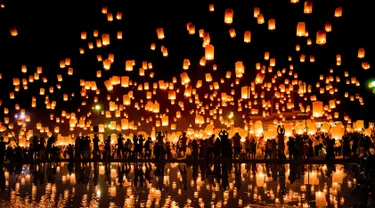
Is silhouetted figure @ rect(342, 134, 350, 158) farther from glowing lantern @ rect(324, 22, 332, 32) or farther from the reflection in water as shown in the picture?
the reflection in water

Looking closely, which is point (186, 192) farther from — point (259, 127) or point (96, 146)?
point (259, 127)

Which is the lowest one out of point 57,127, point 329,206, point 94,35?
point 329,206

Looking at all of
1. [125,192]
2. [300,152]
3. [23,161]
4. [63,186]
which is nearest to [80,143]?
[23,161]

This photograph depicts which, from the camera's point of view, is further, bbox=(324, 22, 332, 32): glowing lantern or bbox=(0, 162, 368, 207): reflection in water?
bbox=(324, 22, 332, 32): glowing lantern

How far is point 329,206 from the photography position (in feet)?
27.2

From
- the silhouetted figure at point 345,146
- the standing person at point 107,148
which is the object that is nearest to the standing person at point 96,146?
the standing person at point 107,148

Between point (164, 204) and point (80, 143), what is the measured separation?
56.7ft

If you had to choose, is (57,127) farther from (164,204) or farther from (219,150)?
(164,204)

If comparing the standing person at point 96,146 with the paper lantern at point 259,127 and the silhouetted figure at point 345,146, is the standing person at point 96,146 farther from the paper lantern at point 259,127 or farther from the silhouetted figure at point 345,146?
the silhouetted figure at point 345,146

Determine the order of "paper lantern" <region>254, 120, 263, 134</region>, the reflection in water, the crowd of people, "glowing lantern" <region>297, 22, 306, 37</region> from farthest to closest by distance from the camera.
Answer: "paper lantern" <region>254, 120, 263, 134</region>
the crowd of people
"glowing lantern" <region>297, 22, 306, 37</region>
the reflection in water

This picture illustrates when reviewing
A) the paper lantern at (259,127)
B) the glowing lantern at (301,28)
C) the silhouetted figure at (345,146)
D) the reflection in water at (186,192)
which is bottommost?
the reflection in water at (186,192)

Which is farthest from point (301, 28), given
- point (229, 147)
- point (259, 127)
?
point (259, 127)

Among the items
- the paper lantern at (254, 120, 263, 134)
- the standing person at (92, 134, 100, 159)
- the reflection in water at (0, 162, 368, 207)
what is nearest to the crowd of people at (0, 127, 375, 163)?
the standing person at (92, 134, 100, 159)

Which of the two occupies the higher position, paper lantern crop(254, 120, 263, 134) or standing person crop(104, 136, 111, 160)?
paper lantern crop(254, 120, 263, 134)
